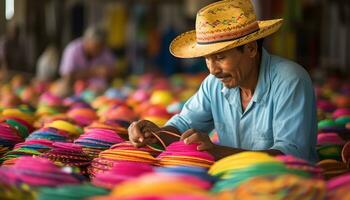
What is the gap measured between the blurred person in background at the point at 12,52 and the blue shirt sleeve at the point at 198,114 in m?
6.41

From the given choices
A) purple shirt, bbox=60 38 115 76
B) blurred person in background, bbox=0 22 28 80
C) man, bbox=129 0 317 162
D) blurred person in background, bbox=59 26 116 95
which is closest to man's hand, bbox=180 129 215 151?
man, bbox=129 0 317 162

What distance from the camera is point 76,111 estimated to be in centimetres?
444

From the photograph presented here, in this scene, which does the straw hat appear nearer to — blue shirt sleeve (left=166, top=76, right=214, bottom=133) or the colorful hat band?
the colorful hat band

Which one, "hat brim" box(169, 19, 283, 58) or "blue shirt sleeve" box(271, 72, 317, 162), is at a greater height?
"hat brim" box(169, 19, 283, 58)

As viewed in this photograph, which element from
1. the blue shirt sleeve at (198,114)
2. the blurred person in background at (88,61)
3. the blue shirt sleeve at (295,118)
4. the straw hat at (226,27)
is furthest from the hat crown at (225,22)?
the blurred person in background at (88,61)

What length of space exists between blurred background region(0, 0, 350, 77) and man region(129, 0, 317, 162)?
25.1 feet

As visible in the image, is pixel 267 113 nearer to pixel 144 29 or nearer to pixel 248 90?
pixel 248 90

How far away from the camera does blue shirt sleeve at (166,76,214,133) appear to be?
3321 mm

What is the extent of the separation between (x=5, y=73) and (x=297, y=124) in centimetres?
713

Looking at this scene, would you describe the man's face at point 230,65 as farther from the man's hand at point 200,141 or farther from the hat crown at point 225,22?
the man's hand at point 200,141

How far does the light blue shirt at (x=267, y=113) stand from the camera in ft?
9.21

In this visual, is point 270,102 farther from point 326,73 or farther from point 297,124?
point 326,73

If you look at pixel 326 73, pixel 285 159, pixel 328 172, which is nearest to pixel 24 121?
pixel 328 172

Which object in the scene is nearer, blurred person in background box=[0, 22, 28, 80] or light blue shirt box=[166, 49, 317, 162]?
light blue shirt box=[166, 49, 317, 162]
